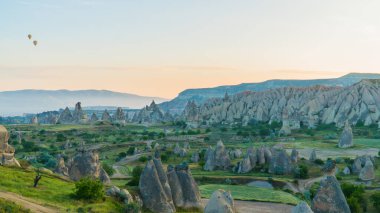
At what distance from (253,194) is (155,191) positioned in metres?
19.4

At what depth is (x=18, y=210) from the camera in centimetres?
2462

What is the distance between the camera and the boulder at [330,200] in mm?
33094

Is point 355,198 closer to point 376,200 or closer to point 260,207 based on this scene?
point 376,200

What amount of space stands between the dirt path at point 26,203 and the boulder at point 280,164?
43.5 metres

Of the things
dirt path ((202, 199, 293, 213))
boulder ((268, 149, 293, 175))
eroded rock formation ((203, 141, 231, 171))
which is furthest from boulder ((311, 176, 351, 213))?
eroded rock formation ((203, 141, 231, 171))

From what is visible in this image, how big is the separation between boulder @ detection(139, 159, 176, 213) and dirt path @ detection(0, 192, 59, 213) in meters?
8.52

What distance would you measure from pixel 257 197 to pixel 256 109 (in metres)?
141

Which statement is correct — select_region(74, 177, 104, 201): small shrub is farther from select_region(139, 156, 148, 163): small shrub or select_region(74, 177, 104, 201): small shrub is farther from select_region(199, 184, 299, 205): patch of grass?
select_region(139, 156, 148, 163): small shrub

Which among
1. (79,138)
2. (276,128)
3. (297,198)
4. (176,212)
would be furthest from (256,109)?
(176,212)

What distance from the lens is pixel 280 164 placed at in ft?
218

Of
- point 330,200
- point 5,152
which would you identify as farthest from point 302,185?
point 5,152

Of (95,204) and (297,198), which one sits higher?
(95,204)

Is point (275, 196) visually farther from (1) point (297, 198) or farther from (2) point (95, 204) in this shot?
(2) point (95, 204)

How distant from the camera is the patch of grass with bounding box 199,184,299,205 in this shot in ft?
157
